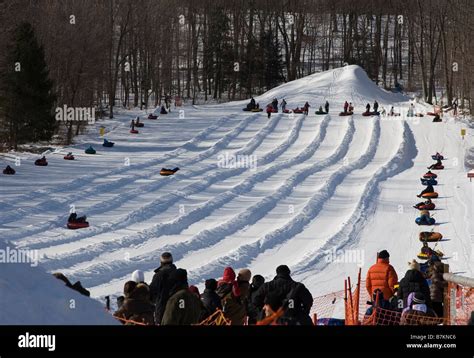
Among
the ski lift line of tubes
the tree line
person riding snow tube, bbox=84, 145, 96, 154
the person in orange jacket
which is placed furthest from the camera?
the tree line

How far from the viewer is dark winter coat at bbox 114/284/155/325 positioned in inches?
412

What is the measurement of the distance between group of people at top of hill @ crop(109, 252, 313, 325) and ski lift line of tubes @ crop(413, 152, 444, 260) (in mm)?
8031

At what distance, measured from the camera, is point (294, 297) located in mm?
9445

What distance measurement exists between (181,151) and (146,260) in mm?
19855

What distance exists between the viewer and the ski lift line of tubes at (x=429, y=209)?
2166 centimetres

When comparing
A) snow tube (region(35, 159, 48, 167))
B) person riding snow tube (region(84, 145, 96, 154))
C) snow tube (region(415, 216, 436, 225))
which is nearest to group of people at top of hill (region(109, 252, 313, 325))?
snow tube (region(415, 216, 436, 225))

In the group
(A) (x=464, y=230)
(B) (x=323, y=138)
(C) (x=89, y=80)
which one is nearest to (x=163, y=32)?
(C) (x=89, y=80)

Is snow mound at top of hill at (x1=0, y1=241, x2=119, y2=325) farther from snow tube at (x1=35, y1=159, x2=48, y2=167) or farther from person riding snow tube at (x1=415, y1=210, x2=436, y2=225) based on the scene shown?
snow tube at (x1=35, y1=159, x2=48, y2=167)

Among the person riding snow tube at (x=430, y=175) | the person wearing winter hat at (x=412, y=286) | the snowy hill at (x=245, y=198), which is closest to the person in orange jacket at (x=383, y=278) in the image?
the person wearing winter hat at (x=412, y=286)

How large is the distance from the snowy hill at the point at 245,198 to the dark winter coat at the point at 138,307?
23.9 feet

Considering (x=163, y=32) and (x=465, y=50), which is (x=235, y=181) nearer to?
(x=465, y=50)

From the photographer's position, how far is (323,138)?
146ft

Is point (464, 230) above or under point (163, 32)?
under

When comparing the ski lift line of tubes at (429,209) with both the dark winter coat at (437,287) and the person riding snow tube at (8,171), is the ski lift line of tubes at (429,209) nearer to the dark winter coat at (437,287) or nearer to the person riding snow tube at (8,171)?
the dark winter coat at (437,287)
